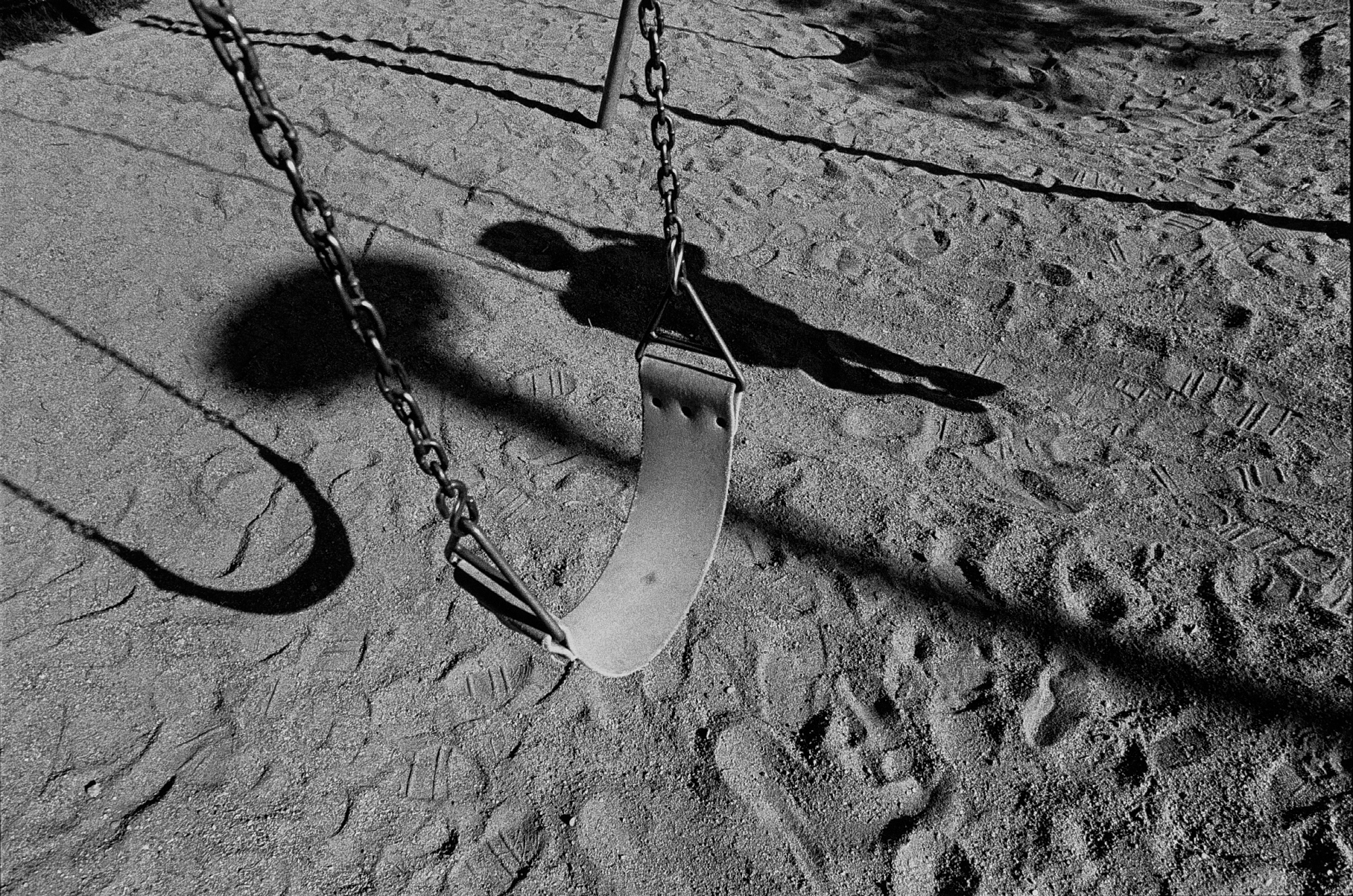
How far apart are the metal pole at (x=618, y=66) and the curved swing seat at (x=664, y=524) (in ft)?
8.14

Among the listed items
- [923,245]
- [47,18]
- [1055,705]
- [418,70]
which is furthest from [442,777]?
[47,18]

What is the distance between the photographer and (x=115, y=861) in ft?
6.00

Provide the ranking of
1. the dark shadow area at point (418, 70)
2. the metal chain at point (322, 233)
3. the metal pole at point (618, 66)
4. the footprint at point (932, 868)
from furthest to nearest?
the dark shadow area at point (418, 70), the metal pole at point (618, 66), the footprint at point (932, 868), the metal chain at point (322, 233)

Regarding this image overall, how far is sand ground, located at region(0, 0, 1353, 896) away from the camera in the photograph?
1875mm

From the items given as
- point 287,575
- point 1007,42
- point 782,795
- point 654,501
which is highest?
point 1007,42

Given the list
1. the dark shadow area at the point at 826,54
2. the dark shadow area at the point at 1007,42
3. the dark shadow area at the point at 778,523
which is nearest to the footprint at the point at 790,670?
the dark shadow area at the point at 778,523

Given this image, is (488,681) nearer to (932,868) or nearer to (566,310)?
(932,868)

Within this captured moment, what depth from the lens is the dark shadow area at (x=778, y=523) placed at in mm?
2021

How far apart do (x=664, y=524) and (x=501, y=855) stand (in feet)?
2.40

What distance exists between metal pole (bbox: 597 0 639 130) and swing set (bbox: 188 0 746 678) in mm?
2280

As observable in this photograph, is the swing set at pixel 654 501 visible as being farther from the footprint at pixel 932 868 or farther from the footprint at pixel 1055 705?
the footprint at pixel 1055 705

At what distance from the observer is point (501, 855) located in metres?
1.84

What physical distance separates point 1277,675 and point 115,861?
2.44 meters

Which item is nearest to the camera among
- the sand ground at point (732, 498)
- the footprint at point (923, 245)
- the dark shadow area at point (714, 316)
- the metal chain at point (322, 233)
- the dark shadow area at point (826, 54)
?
the metal chain at point (322, 233)
